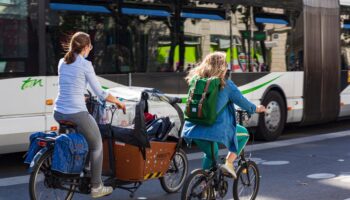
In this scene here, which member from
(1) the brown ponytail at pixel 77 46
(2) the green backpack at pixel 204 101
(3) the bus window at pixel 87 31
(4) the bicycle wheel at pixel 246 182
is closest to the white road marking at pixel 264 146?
(3) the bus window at pixel 87 31

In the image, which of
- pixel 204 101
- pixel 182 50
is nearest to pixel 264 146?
pixel 182 50

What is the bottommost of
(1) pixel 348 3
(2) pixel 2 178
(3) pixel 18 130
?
(2) pixel 2 178

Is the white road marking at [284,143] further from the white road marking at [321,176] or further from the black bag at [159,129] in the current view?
the black bag at [159,129]

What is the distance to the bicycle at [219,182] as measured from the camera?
5.53 m

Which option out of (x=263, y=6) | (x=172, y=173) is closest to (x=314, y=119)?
(x=263, y=6)

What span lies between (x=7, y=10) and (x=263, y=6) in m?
5.43

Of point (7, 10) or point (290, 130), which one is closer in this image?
point (7, 10)

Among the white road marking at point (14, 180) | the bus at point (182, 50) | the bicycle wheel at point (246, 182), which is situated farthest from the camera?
the bus at point (182, 50)

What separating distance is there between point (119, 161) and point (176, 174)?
1.05 m

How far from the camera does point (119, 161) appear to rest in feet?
20.2

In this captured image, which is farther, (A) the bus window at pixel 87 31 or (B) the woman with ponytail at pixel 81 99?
(A) the bus window at pixel 87 31

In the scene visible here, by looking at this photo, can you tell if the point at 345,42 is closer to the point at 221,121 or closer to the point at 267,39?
the point at 267,39

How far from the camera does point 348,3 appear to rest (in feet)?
45.6

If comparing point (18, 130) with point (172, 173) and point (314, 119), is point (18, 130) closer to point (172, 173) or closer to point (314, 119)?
point (172, 173)
